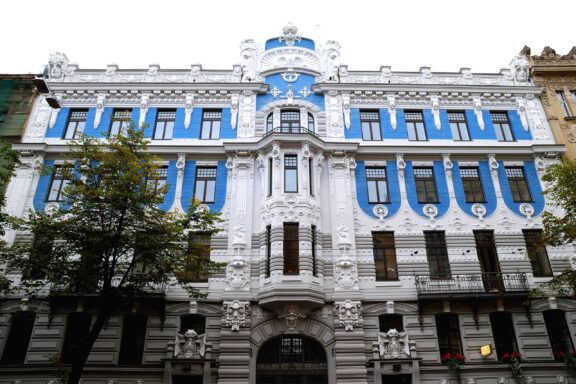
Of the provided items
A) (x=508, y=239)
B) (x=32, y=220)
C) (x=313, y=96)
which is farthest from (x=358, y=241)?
(x=32, y=220)

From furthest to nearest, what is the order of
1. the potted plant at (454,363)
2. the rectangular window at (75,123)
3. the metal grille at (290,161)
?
the rectangular window at (75,123) < the metal grille at (290,161) < the potted plant at (454,363)

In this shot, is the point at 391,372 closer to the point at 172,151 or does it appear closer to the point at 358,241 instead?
the point at 358,241

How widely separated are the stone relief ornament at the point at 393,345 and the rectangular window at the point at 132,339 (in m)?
11.4

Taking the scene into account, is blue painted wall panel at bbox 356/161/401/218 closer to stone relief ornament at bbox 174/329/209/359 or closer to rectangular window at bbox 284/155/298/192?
rectangular window at bbox 284/155/298/192

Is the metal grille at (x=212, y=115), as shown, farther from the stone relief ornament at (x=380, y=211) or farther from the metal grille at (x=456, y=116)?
the metal grille at (x=456, y=116)

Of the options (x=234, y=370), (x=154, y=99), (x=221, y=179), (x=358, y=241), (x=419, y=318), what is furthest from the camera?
(x=154, y=99)

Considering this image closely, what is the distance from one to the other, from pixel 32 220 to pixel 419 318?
1780 centimetres

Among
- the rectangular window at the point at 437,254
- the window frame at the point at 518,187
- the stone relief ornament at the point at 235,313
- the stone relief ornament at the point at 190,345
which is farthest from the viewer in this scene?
the window frame at the point at 518,187

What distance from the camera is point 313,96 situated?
2727cm

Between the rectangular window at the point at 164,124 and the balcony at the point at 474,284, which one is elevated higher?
the rectangular window at the point at 164,124

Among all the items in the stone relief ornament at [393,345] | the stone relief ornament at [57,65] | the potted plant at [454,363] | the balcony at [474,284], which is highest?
the stone relief ornament at [57,65]

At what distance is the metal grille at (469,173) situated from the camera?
25.3 m

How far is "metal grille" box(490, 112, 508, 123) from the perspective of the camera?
27302 millimetres

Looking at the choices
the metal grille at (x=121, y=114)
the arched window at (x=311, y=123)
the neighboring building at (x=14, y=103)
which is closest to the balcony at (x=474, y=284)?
the arched window at (x=311, y=123)
